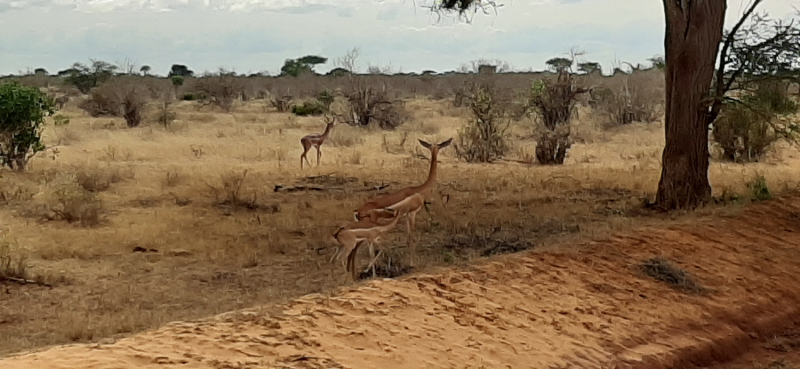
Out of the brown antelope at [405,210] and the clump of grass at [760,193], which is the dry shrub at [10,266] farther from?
the clump of grass at [760,193]

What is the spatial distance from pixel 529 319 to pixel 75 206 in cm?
746

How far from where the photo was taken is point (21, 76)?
50.7 meters

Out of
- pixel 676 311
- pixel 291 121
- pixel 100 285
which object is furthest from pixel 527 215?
pixel 291 121

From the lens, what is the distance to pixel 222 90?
40.4 metres

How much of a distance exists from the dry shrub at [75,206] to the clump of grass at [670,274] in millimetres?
7449

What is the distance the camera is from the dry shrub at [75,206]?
12219 millimetres

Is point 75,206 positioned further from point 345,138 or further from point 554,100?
point 554,100

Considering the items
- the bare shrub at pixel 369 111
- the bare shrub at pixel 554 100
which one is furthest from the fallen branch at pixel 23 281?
the bare shrub at pixel 369 111

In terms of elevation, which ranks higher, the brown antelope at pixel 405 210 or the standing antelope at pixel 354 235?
the brown antelope at pixel 405 210

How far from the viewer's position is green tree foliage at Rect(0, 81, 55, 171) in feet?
A: 54.4

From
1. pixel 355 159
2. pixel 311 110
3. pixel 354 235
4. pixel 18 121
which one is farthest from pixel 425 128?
pixel 354 235

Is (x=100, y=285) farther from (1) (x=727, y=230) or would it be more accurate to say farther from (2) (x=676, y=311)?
(1) (x=727, y=230)

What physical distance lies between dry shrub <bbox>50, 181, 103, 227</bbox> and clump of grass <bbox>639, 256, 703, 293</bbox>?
7.45 metres

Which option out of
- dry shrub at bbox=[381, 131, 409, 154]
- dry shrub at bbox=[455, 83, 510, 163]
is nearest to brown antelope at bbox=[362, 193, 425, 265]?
dry shrub at bbox=[455, 83, 510, 163]
